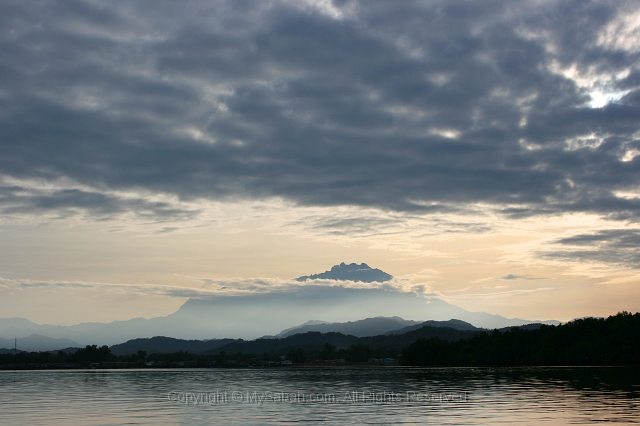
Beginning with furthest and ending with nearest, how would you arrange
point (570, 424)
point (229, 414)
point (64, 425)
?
point (229, 414)
point (64, 425)
point (570, 424)

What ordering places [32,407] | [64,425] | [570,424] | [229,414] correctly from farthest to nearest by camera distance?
[32,407], [229,414], [64,425], [570,424]

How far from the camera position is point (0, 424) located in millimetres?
57469

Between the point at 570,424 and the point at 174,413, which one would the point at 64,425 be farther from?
the point at 570,424

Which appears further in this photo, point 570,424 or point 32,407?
point 32,407

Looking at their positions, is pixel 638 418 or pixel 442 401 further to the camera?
pixel 442 401

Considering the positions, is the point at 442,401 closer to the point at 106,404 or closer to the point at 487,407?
the point at 487,407

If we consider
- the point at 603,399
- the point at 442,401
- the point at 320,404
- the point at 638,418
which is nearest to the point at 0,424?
the point at 320,404

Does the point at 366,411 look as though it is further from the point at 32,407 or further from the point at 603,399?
the point at 32,407

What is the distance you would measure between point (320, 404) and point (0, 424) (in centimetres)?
3252

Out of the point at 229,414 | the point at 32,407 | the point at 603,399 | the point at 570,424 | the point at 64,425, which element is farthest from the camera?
the point at 32,407

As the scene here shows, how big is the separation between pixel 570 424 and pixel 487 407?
1581 centimetres

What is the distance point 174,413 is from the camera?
63562 mm

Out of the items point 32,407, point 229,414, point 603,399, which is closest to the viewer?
point 229,414

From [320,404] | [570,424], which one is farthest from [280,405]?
[570,424]
